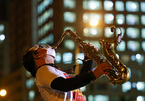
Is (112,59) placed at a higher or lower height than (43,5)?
lower

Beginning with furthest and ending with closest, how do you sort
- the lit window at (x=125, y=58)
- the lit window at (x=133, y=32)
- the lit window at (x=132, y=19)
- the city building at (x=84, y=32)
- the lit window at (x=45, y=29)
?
1. the lit window at (x=45, y=29)
2. the lit window at (x=133, y=32)
3. the lit window at (x=125, y=58)
4. the lit window at (x=132, y=19)
5. the city building at (x=84, y=32)

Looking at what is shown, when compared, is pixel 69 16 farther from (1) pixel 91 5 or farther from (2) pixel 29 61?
(2) pixel 29 61

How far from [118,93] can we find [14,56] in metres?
43.1

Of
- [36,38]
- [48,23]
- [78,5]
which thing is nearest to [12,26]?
[36,38]

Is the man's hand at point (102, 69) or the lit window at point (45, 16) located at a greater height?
the lit window at point (45, 16)

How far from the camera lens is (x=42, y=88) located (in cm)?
383

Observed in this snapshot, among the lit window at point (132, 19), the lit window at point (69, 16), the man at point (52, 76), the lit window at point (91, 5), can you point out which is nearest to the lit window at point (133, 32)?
the lit window at point (132, 19)

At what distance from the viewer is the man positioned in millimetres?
3441

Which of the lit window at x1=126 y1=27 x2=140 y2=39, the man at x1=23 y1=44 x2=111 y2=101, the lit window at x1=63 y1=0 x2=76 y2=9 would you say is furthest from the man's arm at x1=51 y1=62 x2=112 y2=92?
the lit window at x1=63 y1=0 x2=76 y2=9

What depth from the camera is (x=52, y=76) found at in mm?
3625

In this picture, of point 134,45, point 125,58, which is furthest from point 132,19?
point 125,58

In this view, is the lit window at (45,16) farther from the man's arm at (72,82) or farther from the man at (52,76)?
the man's arm at (72,82)

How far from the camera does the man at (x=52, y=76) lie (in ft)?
11.3

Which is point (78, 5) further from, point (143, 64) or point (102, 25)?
point (143, 64)
